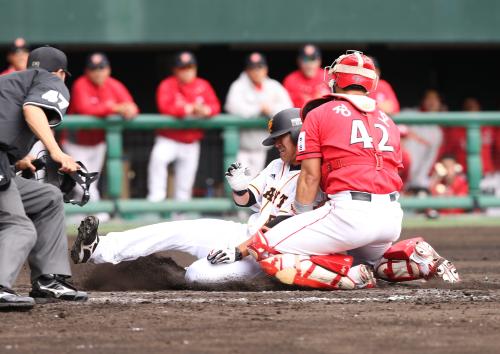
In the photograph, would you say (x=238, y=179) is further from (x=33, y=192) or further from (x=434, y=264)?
(x=33, y=192)

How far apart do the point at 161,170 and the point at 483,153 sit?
3.61 m

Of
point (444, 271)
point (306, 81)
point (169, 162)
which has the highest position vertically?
point (306, 81)

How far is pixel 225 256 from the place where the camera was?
7043mm

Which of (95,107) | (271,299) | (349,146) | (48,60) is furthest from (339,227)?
(95,107)

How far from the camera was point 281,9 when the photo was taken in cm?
1393

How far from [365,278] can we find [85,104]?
5.76 m

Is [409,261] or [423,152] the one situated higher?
[423,152]

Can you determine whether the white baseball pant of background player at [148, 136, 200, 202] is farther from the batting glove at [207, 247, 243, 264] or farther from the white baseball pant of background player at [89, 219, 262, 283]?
the batting glove at [207, 247, 243, 264]

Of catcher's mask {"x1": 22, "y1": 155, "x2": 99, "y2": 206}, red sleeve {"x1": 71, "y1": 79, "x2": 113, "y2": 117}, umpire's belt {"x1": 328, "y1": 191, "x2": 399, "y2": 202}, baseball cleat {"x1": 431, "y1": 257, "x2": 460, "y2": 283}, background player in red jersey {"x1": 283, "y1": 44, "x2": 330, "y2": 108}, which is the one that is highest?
background player in red jersey {"x1": 283, "y1": 44, "x2": 330, "y2": 108}

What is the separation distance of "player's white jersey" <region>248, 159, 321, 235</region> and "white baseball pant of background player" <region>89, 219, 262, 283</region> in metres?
0.15

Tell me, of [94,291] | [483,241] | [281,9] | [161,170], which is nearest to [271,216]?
[94,291]

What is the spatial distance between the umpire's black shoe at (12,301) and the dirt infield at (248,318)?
50mm

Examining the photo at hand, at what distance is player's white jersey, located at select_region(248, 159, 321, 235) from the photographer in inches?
286

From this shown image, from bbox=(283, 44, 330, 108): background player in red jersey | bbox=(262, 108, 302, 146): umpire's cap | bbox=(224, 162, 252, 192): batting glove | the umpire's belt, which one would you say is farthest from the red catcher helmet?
bbox=(283, 44, 330, 108): background player in red jersey
